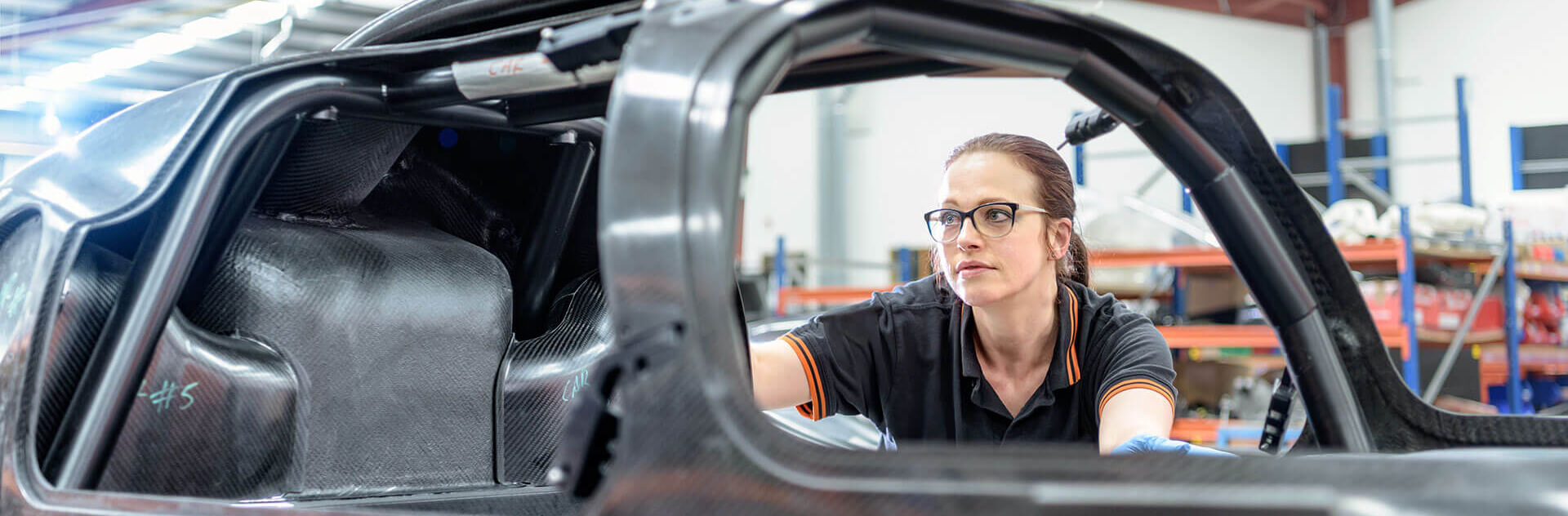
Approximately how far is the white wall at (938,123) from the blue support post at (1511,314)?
16.7ft

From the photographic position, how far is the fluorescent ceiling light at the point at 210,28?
323 inches

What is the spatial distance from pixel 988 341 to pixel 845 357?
0.23 meters

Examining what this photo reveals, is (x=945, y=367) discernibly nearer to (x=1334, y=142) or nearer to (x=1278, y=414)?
(x=1278, y=414)

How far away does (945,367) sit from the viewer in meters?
1.92

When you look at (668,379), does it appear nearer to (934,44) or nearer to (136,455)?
(934,44)

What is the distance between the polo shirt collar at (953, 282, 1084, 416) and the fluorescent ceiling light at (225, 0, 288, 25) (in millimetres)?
6749

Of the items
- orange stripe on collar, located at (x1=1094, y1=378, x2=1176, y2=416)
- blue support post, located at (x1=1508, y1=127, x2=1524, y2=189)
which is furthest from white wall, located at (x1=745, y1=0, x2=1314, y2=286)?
orange stripe on collar, located at (x1=1094, y1=378, x2=1176, y2=416)

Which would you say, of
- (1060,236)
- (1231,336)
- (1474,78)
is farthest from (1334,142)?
(1060,236)

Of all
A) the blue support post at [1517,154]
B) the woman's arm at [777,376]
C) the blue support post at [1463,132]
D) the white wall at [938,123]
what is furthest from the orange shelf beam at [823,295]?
the woman's arm at [777,376]

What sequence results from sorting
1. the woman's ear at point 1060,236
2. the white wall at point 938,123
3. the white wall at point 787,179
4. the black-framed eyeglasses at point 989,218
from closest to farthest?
1. the black-framed eyeglasses at point 989,218
2. the woman's ear at point 1060,236
3. the white wall at point 938,123
4. the white wall at point 787,179

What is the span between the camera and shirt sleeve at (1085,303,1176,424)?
1.66 metres

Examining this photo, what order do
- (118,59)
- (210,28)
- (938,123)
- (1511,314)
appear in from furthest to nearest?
1. (938,123)
2. (118,59)
3. (210,28)
4. (1511,314)

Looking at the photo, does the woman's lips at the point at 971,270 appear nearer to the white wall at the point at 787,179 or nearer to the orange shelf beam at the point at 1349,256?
the orange shelf beam at the point at 1349,256

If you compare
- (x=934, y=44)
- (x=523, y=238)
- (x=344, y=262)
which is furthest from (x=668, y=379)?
(x=523, y=238)
